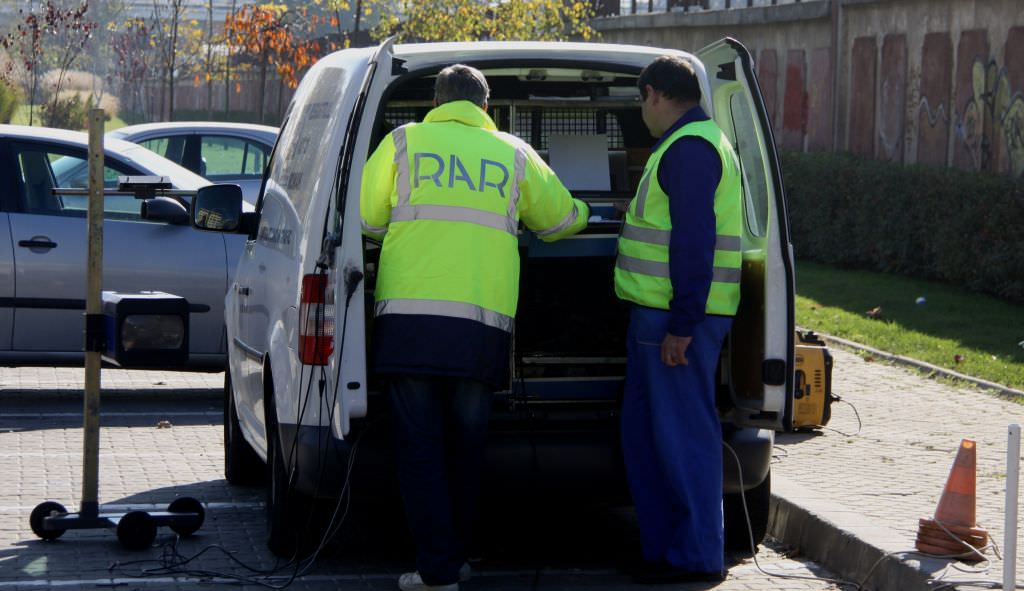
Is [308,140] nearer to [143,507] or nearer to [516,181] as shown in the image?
[516,181]

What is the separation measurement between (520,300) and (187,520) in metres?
1.63

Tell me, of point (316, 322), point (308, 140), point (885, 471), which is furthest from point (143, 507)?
point (885, 471)

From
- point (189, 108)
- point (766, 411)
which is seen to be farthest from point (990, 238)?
point (189, 108)

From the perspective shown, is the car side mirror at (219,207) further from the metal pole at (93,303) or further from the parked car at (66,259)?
the parked car at (66,259)

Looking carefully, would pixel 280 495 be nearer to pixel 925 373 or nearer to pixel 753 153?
pixel 753 153

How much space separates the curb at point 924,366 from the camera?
443 inches

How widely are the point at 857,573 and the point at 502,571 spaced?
4.47 ft

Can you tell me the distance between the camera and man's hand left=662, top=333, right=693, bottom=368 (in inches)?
245

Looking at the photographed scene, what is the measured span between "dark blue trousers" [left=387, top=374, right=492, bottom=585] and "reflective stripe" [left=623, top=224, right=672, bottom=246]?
2.65ft

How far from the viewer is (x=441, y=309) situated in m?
5.97

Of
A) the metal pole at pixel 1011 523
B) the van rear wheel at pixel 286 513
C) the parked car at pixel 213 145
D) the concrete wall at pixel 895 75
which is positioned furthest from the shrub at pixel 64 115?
the metal pole at pixel 1011 523

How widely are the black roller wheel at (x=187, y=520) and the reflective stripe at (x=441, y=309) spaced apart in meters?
1.63

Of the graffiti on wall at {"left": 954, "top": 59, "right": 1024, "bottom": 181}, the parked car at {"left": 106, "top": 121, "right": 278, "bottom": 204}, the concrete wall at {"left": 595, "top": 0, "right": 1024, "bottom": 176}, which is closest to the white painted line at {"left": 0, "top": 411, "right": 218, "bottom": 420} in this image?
the parked car at {"left": 106, "top": 121, "right": 278, "bottom": 204}

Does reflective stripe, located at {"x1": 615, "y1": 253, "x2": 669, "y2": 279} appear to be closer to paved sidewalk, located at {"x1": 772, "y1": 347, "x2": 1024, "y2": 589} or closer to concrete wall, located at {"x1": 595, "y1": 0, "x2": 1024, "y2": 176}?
paved sidewalk, located at {"x1": 772, "y1": 347, "x2": 1024, "y2": 589}
